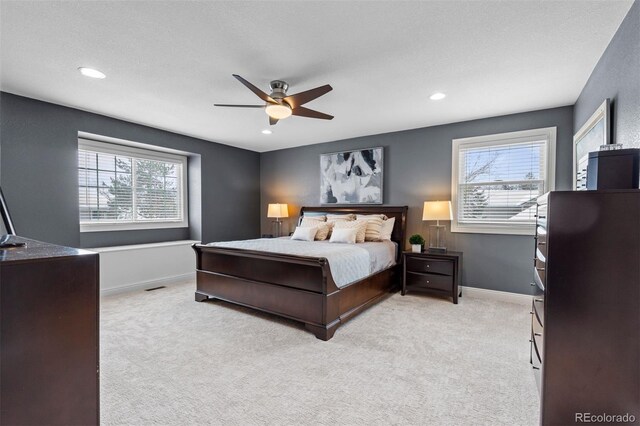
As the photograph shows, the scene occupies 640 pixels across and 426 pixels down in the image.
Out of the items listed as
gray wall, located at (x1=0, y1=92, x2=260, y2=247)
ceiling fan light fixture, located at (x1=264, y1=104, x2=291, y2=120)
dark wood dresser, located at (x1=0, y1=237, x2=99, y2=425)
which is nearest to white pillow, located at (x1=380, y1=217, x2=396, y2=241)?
ceiling fan light fixture, located at (x1=264, y1=104, x2=291, y2=120)

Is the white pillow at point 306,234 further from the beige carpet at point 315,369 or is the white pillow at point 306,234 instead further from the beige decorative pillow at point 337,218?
the beige carpet at point 315,369

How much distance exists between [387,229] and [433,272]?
0.90 m

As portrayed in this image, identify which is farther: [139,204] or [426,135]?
[139,204]

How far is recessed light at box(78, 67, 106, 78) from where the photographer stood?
2.66 metres

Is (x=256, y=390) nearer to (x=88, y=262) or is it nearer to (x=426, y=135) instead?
(x=88, y=262)

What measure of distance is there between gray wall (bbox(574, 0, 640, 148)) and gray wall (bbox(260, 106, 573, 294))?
4.17 ft

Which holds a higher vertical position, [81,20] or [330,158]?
[81,20]

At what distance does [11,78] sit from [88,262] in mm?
3135

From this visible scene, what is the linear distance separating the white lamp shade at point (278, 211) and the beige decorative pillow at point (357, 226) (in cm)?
161

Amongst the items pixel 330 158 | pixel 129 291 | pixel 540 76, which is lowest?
pixel 129 291

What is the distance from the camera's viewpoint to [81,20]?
2.00 metres

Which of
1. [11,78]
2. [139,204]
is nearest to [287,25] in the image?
[11,78]

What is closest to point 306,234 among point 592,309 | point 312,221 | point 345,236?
point 312,221

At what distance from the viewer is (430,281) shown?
13.0 feet
